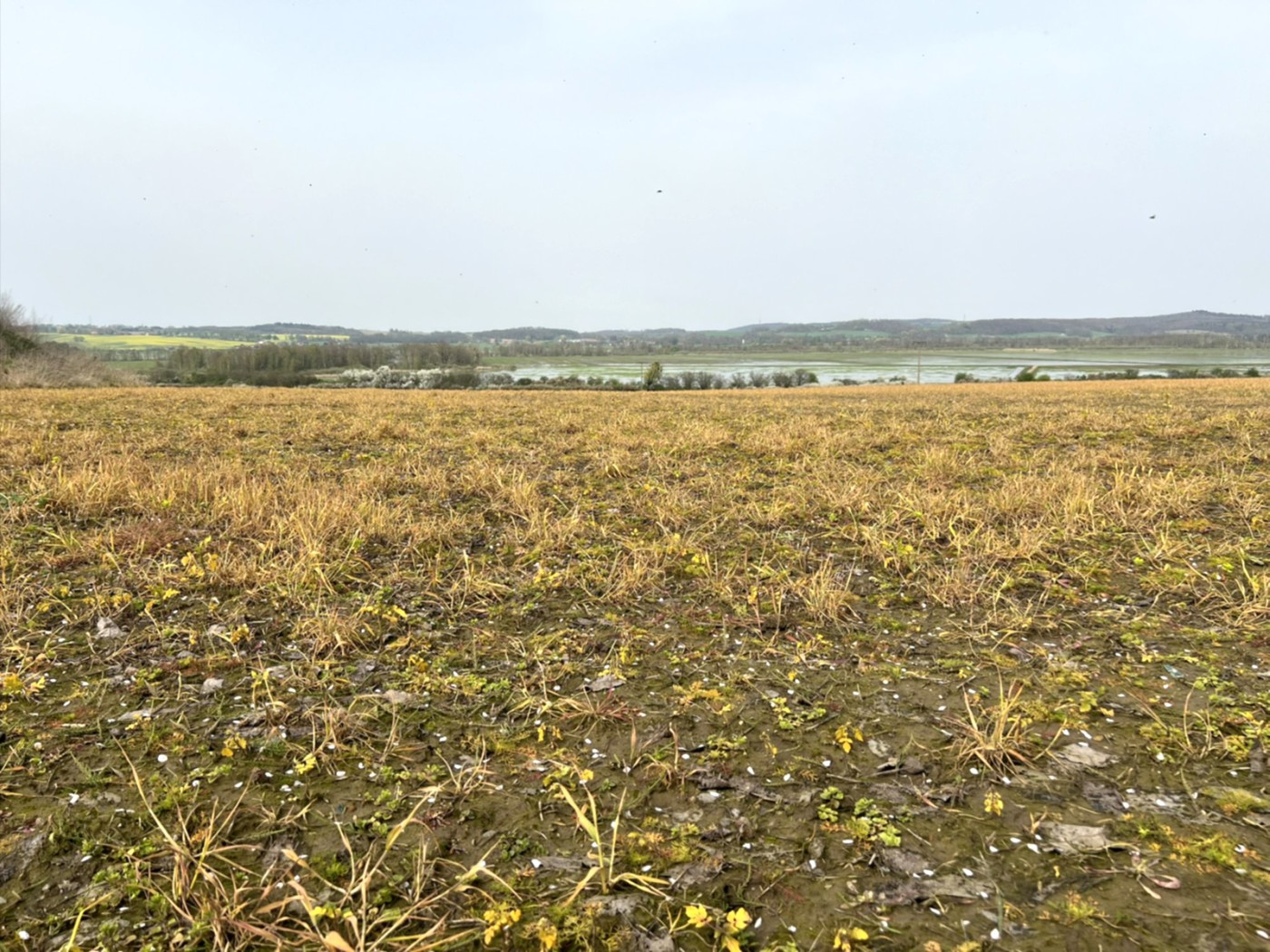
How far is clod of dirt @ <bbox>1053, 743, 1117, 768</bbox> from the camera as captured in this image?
8.77 ft

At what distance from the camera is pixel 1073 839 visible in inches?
89.0

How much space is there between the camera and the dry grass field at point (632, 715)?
2.02 meters

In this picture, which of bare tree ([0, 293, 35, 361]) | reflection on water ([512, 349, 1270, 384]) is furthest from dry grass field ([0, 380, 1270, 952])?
reflection on water ([512, 349, 1270, 384])

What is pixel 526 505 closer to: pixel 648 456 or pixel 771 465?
pixel 648 456

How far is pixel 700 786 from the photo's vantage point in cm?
261

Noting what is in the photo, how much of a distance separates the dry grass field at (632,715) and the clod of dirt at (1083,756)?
0.12 ft

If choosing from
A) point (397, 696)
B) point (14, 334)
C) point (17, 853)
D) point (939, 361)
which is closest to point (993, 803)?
point (397, 696)

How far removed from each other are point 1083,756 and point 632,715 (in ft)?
6.57

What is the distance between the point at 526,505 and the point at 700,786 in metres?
4.01

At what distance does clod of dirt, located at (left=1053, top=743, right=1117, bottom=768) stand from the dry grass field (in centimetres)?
4

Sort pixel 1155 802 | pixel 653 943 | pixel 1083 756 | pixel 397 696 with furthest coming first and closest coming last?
pixel 397 696 < pixel 1083 756 < pixel 1155 802 < pixel 653 943

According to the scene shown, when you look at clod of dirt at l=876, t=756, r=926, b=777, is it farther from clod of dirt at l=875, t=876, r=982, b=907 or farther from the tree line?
the tree line

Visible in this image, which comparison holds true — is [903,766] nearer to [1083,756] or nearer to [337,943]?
[1083,756]

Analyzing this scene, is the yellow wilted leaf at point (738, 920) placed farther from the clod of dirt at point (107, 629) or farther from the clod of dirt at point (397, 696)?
the clod of dirt at point (107, 629)
